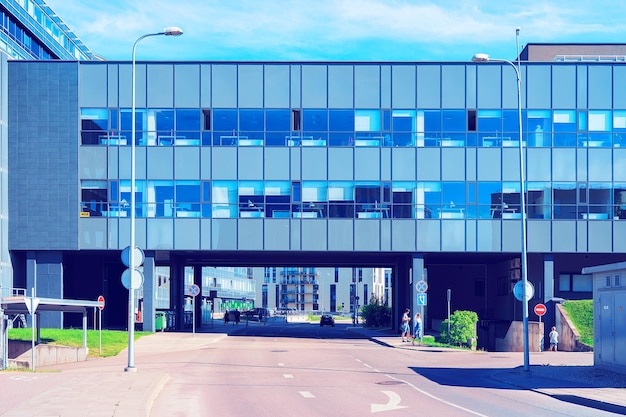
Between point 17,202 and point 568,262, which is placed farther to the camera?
point 568,262

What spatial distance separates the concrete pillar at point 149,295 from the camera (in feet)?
149

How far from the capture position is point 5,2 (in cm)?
6700

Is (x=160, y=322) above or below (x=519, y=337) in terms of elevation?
below

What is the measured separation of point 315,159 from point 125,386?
1111 inches

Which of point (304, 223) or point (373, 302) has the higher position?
point (304, 223)

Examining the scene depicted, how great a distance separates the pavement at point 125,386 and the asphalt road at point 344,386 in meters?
0.43

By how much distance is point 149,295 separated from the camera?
45.6 meters

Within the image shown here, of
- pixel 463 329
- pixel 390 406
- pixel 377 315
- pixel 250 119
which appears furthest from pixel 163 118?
pixel 390 406

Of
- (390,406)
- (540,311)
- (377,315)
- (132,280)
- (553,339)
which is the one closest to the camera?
(390,406)

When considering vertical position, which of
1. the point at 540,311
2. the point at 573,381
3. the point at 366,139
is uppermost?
the point at 366,139

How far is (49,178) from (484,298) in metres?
31.8

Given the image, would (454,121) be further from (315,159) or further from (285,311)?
(285,311)

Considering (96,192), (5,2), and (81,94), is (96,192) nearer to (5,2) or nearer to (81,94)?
(81,94)

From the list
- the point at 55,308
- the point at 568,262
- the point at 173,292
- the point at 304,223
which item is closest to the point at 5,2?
the point at 173,292
